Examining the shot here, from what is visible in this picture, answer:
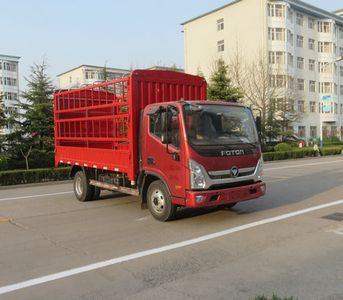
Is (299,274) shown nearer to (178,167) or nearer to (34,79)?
(178,167)

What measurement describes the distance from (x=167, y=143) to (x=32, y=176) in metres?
10.8

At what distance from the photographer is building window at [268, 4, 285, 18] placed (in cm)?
5000

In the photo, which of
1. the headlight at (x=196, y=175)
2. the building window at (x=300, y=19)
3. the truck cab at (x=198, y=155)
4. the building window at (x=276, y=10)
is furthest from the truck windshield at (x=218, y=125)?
the building window at (x=300, y=19)

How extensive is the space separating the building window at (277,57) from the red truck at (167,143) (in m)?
42.5

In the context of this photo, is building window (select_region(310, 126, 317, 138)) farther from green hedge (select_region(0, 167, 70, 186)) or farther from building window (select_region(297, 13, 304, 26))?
green hedge (select_region(0, 167, 70, 186))

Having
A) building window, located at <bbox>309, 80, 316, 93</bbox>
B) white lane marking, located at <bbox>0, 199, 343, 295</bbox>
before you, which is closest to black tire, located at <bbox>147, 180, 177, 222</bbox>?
white lane marking, located at <bbox>0, 199, 343, 295</bbox>

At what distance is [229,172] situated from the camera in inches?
301

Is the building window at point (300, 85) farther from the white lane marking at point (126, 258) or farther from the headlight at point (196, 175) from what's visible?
the headlight at point (196, 175)

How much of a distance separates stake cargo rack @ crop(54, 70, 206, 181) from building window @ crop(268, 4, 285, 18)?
44.4m

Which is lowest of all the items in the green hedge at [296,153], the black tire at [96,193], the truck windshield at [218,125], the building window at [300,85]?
the black tire at [96,193]

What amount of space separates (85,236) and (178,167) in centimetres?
207

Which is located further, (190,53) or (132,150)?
(190,53)

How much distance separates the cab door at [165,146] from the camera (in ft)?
24.5

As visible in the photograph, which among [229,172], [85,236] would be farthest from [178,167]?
[85,236]
